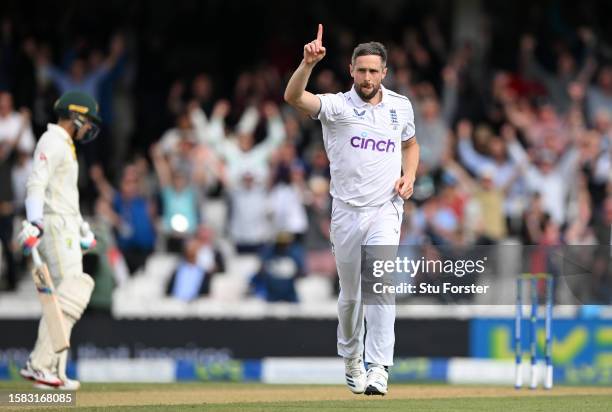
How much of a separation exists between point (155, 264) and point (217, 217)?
1268mm

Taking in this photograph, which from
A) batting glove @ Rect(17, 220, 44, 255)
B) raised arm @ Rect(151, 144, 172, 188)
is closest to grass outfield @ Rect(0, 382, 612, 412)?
batting glove @ Rect(17, 220, 44, 255)

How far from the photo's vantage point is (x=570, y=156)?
18.9 metres

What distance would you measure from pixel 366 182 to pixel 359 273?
643 millimetres

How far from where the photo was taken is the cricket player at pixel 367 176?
9.93 metres

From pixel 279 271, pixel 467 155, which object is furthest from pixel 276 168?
pixel 467 155

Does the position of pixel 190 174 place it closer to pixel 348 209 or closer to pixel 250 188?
pixel 250 188

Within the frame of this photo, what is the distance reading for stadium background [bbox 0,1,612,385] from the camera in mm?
15609

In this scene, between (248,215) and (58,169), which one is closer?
(58,169)

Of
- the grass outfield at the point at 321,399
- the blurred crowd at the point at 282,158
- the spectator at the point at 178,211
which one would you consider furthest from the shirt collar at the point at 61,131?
the spectator at the point at 178,211

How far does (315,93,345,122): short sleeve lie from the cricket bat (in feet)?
8.78

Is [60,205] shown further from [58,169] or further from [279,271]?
[279,271]

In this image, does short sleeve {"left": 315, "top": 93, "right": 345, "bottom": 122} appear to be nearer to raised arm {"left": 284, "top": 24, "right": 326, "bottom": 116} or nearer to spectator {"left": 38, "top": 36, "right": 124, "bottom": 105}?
raised arm {"left": 284, "top": 24, "right": 326, "bottom": 116}

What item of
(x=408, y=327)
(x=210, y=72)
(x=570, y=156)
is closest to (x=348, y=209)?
(x=408, y=327)

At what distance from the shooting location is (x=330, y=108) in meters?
9.94
